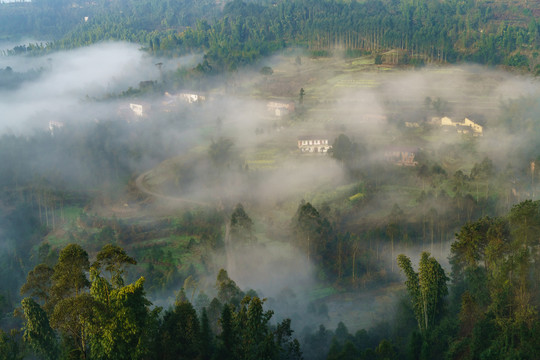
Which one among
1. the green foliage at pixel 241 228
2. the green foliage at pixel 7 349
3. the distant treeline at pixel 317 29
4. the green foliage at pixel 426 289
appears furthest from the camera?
the distant treeline at pixel 317 29

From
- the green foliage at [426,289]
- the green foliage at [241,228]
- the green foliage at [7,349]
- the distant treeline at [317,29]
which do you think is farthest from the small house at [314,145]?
the green foliage at [7,349]

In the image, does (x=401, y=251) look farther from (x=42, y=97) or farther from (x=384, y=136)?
(x=42, y=97)

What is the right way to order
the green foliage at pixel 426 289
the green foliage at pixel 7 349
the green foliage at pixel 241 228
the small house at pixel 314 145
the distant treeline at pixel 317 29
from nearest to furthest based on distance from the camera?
the green foliage at pixel 7 349, the green foliage at pixel 426 289, the green foliage at pixel 241 228, the small house at pixel 314 145, the distant treeline at pixel 317 29

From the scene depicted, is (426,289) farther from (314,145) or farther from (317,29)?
(317,29)

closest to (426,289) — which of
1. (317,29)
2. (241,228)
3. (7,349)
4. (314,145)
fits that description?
(7,349)

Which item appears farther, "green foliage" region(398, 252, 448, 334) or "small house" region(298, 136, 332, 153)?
"small house" region(298, 136, 332, 153)

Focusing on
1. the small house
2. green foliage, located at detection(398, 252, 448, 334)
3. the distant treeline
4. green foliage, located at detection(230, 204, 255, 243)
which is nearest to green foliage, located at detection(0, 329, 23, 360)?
green foliage, located at detection(398, 252, 448, 334)

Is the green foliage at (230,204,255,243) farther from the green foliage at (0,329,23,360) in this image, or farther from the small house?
the green foliage at (0,329,23,360)

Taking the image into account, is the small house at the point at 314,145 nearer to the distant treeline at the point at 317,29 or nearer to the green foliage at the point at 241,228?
the green foliage at the point at 241,228
